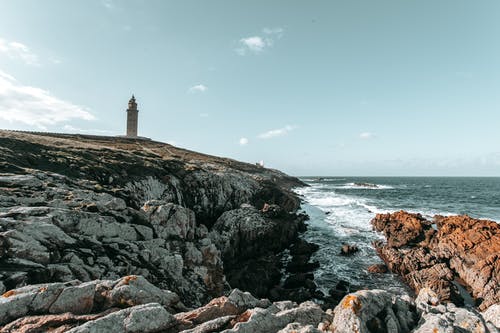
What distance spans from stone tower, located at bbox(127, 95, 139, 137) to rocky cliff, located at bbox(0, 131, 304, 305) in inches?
2522

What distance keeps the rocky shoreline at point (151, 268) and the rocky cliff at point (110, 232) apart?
2.7 inches

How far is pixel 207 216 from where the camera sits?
1470 inches

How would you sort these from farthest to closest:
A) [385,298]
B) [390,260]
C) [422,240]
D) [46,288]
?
[422,240]
[390,260]
[385,298]
[46,288]

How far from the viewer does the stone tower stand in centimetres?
9356

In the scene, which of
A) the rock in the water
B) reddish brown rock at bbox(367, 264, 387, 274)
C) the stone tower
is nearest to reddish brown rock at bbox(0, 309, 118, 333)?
reddish brown rock at bbox(367, 264, 387, 274)

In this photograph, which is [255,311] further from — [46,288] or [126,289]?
[46,288]

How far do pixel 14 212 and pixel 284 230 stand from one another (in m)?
30.6

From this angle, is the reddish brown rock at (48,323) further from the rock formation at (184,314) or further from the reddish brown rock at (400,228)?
the reddish brown rock at (400,228)

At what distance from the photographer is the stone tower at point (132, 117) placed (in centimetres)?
9356

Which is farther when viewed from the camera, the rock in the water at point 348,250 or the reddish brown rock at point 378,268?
the rock in the water at point 348,250

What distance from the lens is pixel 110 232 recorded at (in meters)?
14.7

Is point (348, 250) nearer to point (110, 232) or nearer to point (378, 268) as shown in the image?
point (378, 268)

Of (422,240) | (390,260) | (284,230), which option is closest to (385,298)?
(390,260)

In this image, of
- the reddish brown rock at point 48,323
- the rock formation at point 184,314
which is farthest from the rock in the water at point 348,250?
the reddish brown rock at point 48,323
